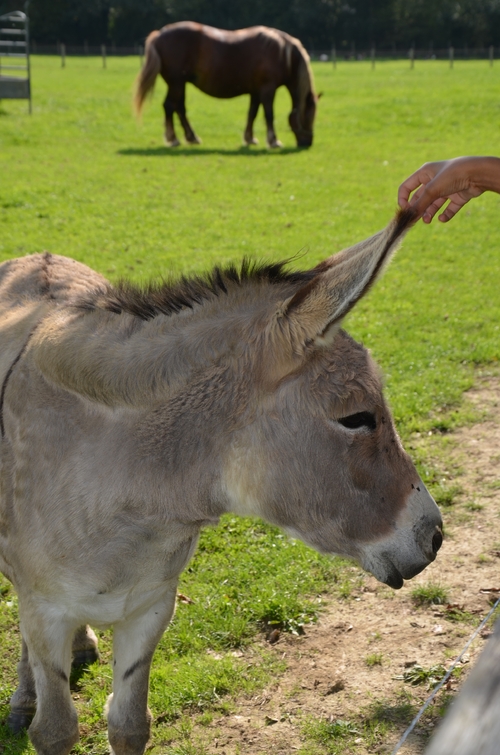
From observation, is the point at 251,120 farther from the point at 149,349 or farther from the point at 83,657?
the point at 149,349

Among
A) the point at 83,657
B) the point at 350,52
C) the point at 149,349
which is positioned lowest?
the point at 83,657

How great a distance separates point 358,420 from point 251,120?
1766 cm

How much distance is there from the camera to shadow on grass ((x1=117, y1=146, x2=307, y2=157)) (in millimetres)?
17312

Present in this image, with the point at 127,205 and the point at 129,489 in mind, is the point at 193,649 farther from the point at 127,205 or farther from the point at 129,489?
the point at 127,205

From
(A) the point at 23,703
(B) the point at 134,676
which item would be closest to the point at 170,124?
(A) the point at 23,703

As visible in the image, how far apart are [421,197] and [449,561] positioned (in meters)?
2.67

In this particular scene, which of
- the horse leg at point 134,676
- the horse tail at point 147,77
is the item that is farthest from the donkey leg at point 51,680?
the horse tail at point 147,77

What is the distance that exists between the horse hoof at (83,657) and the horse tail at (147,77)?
1722cm

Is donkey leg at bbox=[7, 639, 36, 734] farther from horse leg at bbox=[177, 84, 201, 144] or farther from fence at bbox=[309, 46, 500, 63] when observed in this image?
fence at bbox=[309, 46, 500, 63]

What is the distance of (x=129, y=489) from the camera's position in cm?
273

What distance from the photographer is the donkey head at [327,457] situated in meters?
2.59

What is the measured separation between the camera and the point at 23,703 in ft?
11.9

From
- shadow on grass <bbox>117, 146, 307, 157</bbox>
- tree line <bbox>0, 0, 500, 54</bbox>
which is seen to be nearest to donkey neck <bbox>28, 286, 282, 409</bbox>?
shadow on grass <bbox>117, 146, 307, 157</bbox>

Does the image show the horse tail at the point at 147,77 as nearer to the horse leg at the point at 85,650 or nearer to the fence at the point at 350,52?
the horse leg at the point at 85,650
